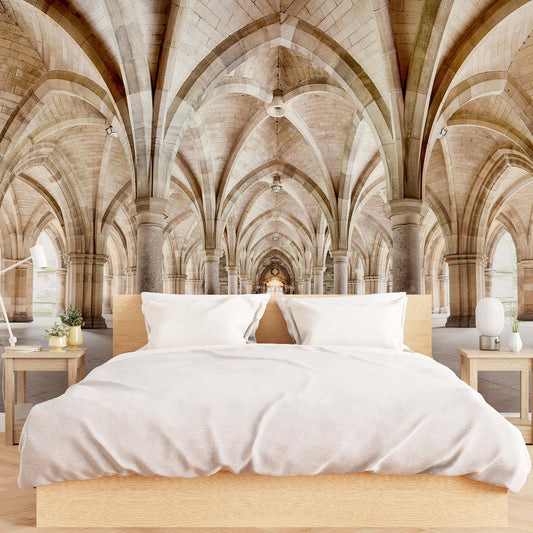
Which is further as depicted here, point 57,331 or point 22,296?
point 22,296

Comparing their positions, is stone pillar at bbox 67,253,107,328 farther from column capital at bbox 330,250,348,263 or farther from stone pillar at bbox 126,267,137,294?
column capital at bbox 330,250,348,263

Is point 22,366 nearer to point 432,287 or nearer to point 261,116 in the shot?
point 261,116

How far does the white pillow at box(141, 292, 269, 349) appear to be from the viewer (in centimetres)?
343

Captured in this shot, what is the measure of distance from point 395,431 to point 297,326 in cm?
175

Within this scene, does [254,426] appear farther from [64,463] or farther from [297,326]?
[297,326]

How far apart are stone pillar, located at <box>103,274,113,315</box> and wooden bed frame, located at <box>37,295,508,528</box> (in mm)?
28687

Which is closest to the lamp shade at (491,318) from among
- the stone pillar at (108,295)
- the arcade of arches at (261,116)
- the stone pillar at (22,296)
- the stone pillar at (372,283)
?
the arcade of arches at (261,116)

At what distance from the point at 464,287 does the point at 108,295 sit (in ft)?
75.2

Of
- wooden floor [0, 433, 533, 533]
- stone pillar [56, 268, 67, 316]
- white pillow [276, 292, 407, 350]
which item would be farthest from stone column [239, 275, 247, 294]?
wooden floor [0, 433, 533, 533]

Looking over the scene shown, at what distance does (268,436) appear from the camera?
202 cm

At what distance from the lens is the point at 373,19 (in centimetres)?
787

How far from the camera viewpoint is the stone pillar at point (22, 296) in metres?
20.1

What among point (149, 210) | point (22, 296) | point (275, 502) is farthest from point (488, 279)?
point (275, 502)

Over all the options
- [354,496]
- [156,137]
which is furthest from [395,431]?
[156,137]
